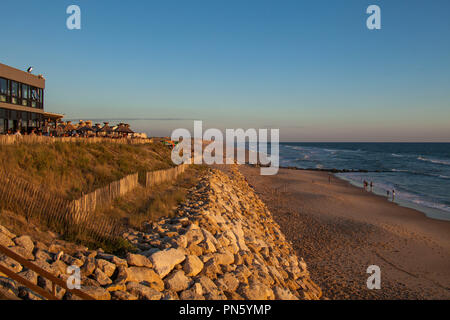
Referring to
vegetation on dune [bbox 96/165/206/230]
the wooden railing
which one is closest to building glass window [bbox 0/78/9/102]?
vegetation on dune [bbox 96/165/206/230]

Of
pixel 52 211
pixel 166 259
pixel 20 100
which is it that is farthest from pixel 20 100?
pixel 166 259

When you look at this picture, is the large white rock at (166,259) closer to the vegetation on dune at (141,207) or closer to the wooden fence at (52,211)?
the wooden fence at (52,211)

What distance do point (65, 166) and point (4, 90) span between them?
36.9 feet

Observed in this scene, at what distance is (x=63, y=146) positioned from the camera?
575 inches

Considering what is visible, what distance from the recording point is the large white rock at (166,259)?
575 cm

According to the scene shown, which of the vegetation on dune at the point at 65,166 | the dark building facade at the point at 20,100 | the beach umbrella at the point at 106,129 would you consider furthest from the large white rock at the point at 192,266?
the beach umbrella at the point at 106,129

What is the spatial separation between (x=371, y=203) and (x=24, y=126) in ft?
91.7

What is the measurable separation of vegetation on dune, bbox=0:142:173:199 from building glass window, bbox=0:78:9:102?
6875mm

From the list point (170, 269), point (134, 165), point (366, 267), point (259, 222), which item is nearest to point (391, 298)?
point (366, 267)

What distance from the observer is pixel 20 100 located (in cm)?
2048

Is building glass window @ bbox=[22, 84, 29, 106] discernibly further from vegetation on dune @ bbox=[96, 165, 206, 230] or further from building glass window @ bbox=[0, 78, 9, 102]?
vegetation on dune @ bbox=[96, 165, 206, 230]

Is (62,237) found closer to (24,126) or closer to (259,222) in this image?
(259,222)

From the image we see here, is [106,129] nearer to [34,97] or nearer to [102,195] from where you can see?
[34,97]
